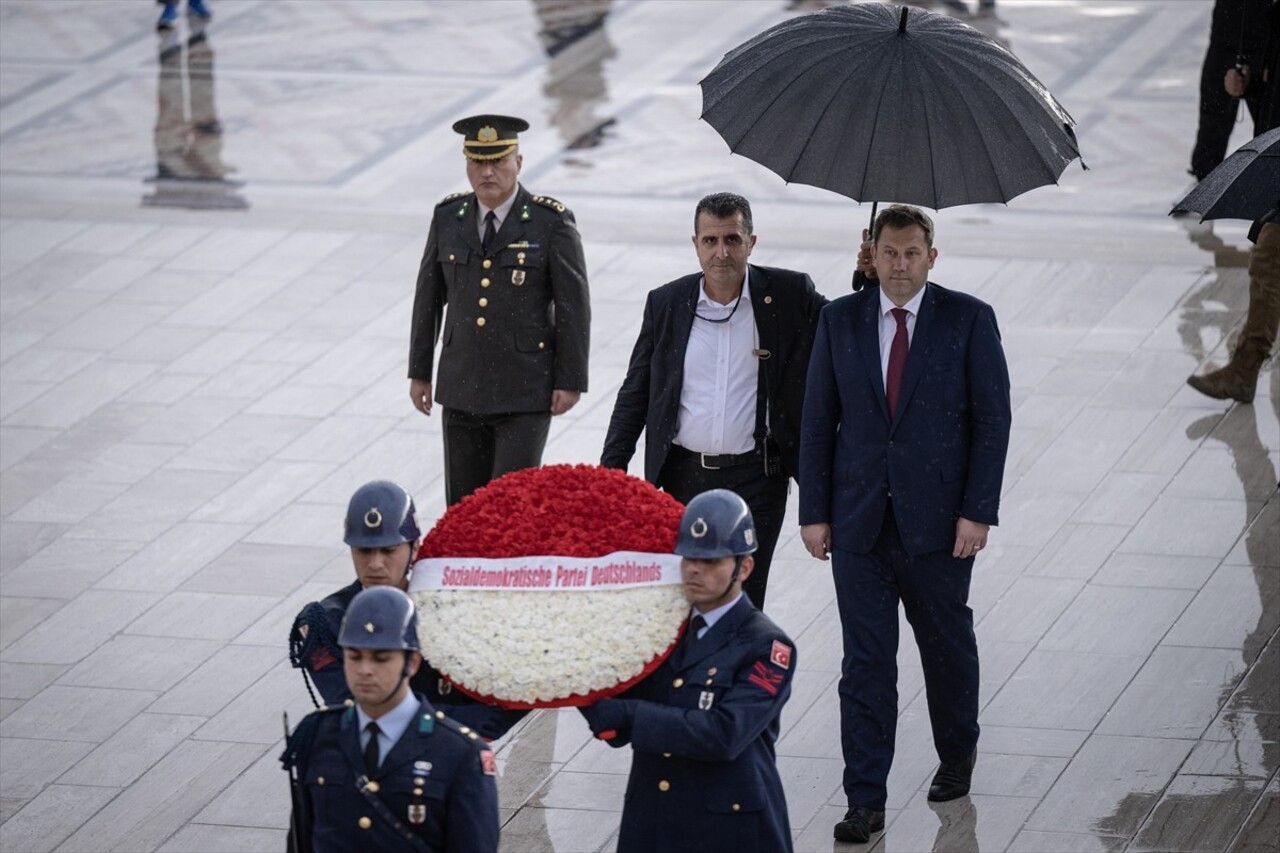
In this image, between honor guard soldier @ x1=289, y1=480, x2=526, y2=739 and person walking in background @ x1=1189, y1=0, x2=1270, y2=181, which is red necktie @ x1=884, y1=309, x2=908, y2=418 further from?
person walking in background @ x1=1189, y1=0, x2=1270, y2=181

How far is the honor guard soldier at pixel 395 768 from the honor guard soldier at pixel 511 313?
130 inches

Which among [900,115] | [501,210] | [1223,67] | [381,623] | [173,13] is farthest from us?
[173,13]

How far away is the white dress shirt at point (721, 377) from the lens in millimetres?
6781

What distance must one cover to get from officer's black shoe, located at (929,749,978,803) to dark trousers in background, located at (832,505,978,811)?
1.00 feet

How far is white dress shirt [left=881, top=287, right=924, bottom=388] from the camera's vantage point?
21.1 ft

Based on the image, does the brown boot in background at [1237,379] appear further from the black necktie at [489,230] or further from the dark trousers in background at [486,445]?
the black necktie at [489,230]

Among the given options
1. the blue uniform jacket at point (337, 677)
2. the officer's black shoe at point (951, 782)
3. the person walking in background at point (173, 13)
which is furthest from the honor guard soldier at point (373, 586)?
the person walking in background at point (173, 13)

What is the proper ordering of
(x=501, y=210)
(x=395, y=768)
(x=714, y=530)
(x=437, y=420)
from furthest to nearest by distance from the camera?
(x=437, y=420), (x=501, y=210), (x=714, y=530), (x=395, y=768)

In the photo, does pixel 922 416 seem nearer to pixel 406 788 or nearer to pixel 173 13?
pixel 406 788

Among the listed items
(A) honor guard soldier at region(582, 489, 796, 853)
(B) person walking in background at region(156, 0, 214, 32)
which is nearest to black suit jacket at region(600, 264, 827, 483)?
(A) honor guard soldier at region(582, 489, 796, 853)

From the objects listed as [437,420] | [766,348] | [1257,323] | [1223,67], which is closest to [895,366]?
[766,348]

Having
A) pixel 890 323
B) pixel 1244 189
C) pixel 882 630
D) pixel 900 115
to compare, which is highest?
pixel 900 115

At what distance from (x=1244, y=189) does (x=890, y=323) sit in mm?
1387

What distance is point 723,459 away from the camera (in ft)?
22.2
